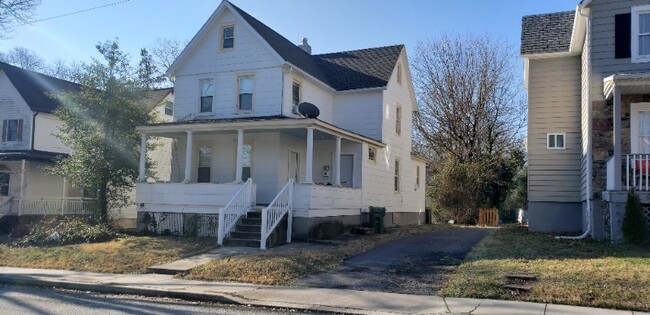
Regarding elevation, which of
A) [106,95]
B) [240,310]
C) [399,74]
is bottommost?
[240,310]

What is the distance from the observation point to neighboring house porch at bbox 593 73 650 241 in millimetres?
13891

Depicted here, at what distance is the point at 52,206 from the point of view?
971 inches

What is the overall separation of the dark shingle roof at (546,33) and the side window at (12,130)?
77.1 ft

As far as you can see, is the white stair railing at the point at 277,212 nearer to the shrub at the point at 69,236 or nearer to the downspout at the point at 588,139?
the shrub at the point at 69,236

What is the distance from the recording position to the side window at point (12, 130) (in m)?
26.2

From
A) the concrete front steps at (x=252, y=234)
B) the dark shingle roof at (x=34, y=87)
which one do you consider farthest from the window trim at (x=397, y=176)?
the dark shingle roof at (x=34, y=87)

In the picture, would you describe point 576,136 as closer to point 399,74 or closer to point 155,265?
point 399,74

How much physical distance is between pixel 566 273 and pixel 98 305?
8.38 meters

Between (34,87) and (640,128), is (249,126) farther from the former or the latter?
(34,87)

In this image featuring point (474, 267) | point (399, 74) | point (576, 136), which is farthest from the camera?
point (399, 74)

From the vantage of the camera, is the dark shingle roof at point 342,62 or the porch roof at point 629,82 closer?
the porch roof at point 629,82

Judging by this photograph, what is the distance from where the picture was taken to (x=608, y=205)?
14.6m

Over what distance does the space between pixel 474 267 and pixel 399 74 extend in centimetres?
1529

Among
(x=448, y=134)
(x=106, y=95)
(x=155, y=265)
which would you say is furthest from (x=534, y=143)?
(x=448, y=134)
